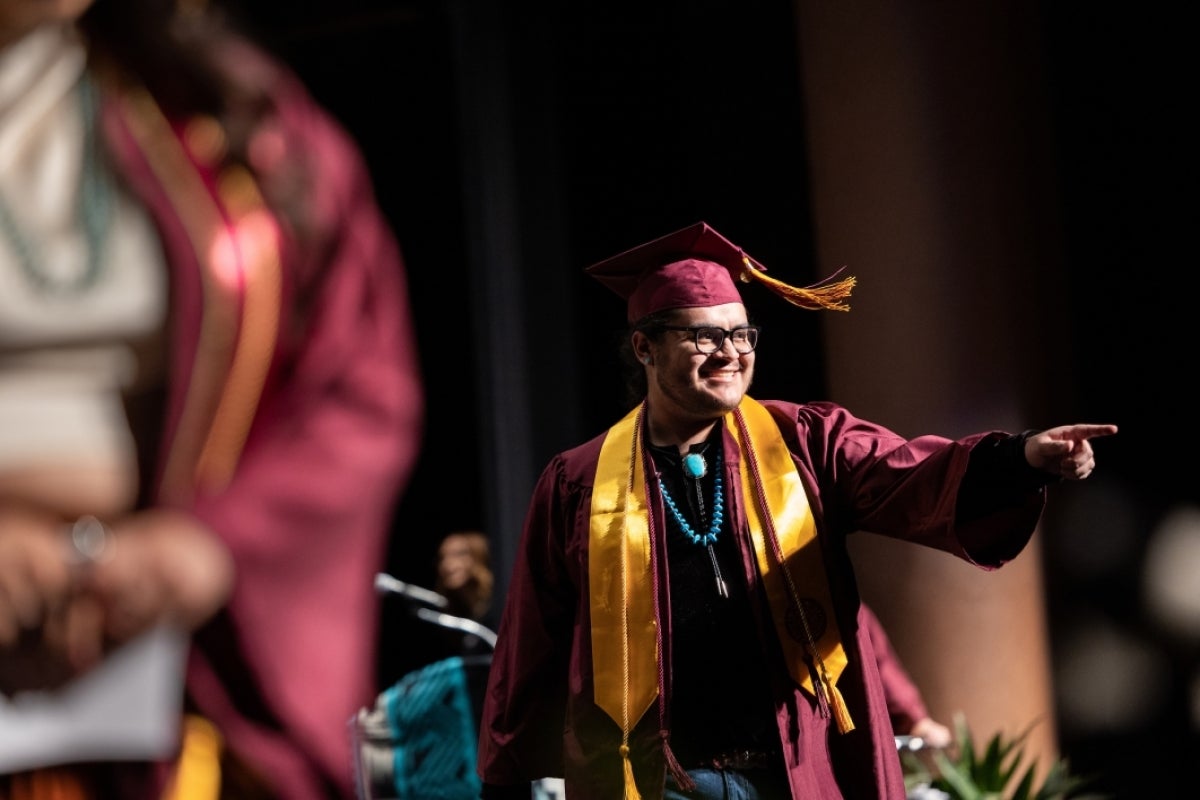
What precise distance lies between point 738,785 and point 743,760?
4 cm

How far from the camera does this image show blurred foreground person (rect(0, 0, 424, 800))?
3.95ft

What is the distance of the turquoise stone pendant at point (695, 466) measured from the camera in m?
2.58

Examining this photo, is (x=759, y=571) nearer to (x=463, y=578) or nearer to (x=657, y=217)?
(x=657, y=217)

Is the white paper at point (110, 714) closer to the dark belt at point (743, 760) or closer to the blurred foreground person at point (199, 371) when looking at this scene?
the blurred foreground person at point (199, 371)

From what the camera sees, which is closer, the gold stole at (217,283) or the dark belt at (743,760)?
the gold stole at (217,283)

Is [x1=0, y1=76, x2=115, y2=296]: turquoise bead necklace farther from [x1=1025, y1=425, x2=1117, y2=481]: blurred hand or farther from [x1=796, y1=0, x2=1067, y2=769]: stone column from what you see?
[x1=796, y1=0, x2=1067, y2=769]: stone column

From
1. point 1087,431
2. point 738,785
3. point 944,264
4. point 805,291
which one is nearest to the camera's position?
point 1087,431

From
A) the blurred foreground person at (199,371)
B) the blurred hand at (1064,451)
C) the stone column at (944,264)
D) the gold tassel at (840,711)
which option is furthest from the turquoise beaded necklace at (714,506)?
the blurred foreground person at (199,371)

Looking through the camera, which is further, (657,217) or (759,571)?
(657,217)

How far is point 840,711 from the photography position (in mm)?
2408

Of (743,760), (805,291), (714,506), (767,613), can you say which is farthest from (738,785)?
(805,291)

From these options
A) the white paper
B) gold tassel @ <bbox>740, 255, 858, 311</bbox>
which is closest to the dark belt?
gold tassel @ <bbox>740, 255, 858, 311</bbox>

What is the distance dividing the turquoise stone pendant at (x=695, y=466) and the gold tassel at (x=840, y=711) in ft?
1.43

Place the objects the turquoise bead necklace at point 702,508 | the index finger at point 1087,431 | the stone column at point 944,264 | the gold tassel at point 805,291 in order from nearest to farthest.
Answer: the index finger at point 1087,431 < the turquoise bead necklace at point 702,508 < the gold tassel at point 805,291 < the stone column at point 944,264
